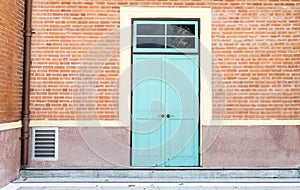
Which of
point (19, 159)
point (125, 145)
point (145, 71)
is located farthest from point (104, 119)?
point (19, 159)

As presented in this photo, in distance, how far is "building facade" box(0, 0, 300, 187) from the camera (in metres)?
6.33

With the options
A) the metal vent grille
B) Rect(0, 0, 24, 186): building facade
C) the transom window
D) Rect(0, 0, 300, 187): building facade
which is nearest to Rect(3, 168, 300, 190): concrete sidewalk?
Rect(0, 0, 300, 187): building facade

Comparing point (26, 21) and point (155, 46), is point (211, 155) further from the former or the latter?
point (26, 21)

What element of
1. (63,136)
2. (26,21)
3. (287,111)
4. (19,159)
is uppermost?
(26,21)

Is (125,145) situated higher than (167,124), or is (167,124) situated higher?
(167,124)

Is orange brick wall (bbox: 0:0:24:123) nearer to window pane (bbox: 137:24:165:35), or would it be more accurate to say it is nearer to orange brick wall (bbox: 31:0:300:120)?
orange brick wall (bbox: 31:0:300:120)

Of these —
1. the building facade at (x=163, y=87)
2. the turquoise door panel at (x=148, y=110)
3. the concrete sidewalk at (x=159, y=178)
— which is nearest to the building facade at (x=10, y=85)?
the building facade at (x=163, y=87)

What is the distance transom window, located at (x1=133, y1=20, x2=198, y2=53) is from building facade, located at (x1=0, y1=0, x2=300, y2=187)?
3 centimetres

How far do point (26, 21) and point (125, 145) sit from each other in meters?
2.96

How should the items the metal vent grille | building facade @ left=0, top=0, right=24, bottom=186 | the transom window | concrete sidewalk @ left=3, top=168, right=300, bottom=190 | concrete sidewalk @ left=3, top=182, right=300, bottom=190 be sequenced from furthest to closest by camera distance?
the transom window < the metal vent grille < concrete sidewalk @ left=3, top=168, right=300, bottom=190 < concrete sidewalk @ left=3, top=182, right=300, bottom=190 < building facade @ left=0, top=0, right=24, bottom=186

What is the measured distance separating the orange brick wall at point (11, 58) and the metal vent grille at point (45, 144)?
0.49 meters

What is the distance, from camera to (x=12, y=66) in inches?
230

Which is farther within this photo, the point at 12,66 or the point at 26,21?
the point at 26,21

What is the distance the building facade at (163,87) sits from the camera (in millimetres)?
6328
